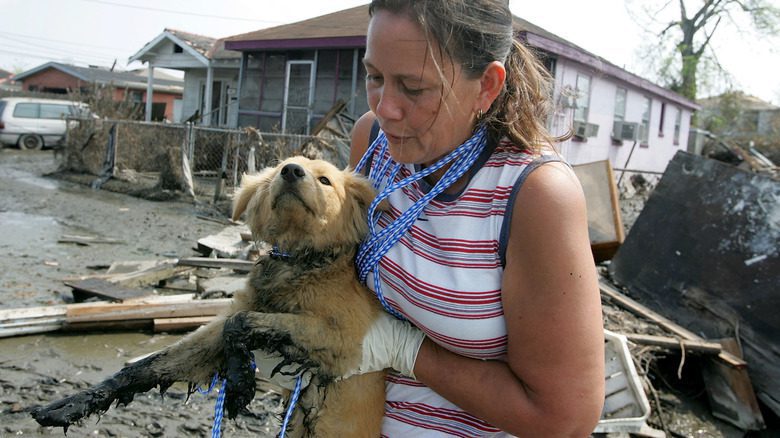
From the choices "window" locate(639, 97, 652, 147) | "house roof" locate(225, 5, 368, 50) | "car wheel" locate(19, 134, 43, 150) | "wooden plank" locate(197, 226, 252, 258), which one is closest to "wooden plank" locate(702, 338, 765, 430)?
"wooden plank" locate(197, 226, 252, 258)

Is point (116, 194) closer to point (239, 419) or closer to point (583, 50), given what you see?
point (239, 419)

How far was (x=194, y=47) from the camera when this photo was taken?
22266 mm

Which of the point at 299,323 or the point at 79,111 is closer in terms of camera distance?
the point at 299,323

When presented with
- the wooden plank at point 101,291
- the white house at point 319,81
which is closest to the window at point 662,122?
the white house at point 319,81

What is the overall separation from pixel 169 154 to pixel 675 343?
11606 mm

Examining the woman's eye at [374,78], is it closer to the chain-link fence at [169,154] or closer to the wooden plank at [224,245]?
the wooden plank at [224,245]

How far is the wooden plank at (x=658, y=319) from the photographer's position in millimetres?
5816

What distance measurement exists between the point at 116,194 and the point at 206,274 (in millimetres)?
8189

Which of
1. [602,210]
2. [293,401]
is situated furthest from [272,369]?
[602,210]

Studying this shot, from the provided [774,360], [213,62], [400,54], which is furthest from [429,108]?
[213,62]

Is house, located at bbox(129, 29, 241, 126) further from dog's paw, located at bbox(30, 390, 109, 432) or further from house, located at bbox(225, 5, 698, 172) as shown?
dog's paw, located at bbox(30, 390, 109, 432)

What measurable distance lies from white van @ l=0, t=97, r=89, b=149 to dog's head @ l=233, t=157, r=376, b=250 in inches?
955

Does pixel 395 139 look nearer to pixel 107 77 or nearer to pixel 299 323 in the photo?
pixel 299 323

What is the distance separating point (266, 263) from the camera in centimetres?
223
